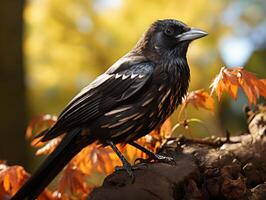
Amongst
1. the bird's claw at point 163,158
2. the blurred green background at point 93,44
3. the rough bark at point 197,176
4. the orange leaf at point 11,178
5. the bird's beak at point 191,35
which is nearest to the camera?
the rough bark at point 197,176

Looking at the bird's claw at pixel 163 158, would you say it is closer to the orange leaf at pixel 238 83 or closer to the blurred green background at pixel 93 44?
the orange leaf at pixel 238 83

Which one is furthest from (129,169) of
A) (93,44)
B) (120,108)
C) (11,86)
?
(93,44)

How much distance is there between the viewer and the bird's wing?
9.30 ft

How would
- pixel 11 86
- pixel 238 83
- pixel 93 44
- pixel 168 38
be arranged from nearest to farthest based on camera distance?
1. pixel 238 83
2. pixel 168 38
3. pixel 11 86
4. pixel 93 44

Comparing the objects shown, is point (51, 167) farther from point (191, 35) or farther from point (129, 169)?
point (191, 35)

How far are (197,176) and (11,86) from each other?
360 cm

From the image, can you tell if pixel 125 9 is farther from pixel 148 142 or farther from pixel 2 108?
pixel 148 142

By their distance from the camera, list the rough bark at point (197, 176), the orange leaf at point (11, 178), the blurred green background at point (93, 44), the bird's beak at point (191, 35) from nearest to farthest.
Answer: the rough bark at point (197, 176), the orange leaf at point (11, 178), the bird's beak at point (191, 35), the blurred green background at point (93, 44)

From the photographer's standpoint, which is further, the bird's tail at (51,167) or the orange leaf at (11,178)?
the orange leaf at (11,178)

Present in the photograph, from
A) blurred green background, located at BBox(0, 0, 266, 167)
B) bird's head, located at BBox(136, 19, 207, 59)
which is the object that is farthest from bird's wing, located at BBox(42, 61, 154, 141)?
blurred green background, located at BBox(0, 0, 266, 167)

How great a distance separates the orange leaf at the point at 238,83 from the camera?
2.82 m

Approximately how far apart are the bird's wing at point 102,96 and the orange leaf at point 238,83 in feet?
1.13

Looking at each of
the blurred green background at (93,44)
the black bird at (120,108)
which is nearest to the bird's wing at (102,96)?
the black bird at (120,108)

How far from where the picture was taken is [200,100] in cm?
311
